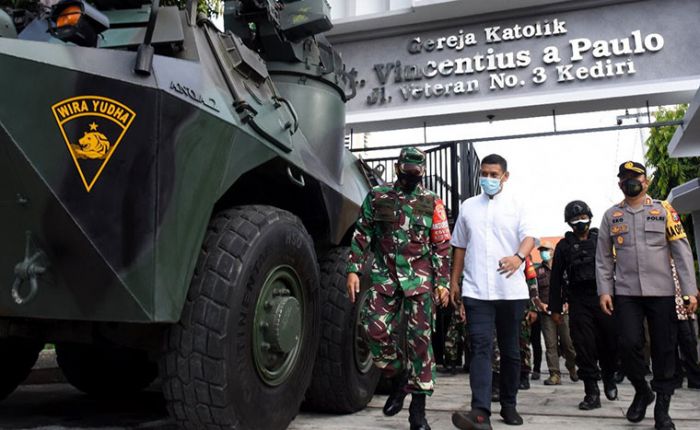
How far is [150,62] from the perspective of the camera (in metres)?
2.79

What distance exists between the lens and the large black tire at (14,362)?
4.57 meters

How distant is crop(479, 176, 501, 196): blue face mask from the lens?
14.6ft

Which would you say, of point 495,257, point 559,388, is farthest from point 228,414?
point 559,388

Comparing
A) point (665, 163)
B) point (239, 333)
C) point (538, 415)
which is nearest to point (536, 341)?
point (538, 415)

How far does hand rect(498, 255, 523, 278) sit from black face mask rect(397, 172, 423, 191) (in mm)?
729

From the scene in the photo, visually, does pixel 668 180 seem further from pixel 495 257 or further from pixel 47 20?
pixel 47 20

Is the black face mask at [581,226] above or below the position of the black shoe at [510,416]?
above

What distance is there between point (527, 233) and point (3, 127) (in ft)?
10.2

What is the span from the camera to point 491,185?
4.45 m

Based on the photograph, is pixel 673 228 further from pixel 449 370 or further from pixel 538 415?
pixel 449 370

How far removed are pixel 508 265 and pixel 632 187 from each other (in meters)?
1.06

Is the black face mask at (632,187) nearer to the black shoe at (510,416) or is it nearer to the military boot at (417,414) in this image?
the black shoe at (510,416)

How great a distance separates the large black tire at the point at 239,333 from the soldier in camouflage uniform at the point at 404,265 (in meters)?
0.61

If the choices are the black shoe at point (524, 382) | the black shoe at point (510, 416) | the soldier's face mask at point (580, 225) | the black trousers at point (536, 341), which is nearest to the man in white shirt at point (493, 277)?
the black shoe at point (510, 416)
